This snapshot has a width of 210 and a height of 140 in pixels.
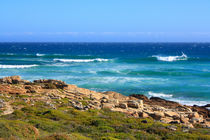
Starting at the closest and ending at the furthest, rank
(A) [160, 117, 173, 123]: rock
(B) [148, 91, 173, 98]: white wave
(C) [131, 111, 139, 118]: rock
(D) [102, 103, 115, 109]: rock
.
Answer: (A) [160, 117, 173, 123]: rock
(C) [131, 111, 139, 118]: rock
(D) [102, 103, 115, 109]: rock
(B) [148, 91, 173, 98]: white wave

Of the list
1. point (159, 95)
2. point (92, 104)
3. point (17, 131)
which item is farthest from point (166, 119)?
point (159, 95)

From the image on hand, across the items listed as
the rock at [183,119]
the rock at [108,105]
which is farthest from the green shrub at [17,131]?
the rock at [183,119]

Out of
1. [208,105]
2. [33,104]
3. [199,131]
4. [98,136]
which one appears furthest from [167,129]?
[208,105]

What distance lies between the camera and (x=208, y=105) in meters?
26.5

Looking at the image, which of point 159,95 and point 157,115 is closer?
point 157,115

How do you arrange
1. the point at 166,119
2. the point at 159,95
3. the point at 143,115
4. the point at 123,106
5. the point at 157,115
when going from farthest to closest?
1. the point at 159,95
2. the point at 123,106
3. the point at 157,115
4. the point at 143,115
5. the point at 166,119

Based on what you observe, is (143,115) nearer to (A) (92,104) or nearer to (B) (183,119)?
(B) (183,119)

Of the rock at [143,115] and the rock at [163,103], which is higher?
the rock at [143,115]

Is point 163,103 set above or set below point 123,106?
below

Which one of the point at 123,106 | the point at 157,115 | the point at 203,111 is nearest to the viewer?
the point at 157,115

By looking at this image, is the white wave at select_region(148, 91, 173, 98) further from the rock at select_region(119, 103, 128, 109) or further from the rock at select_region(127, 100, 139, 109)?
the rock at select_region(119, 103, 128, 109)

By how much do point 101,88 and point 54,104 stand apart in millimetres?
16413

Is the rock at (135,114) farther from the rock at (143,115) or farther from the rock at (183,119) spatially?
the rock at (183,119)

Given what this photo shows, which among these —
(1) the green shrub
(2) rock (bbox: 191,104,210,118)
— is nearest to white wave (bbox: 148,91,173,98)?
(2) rock (bbox: 191,104,210,118)
